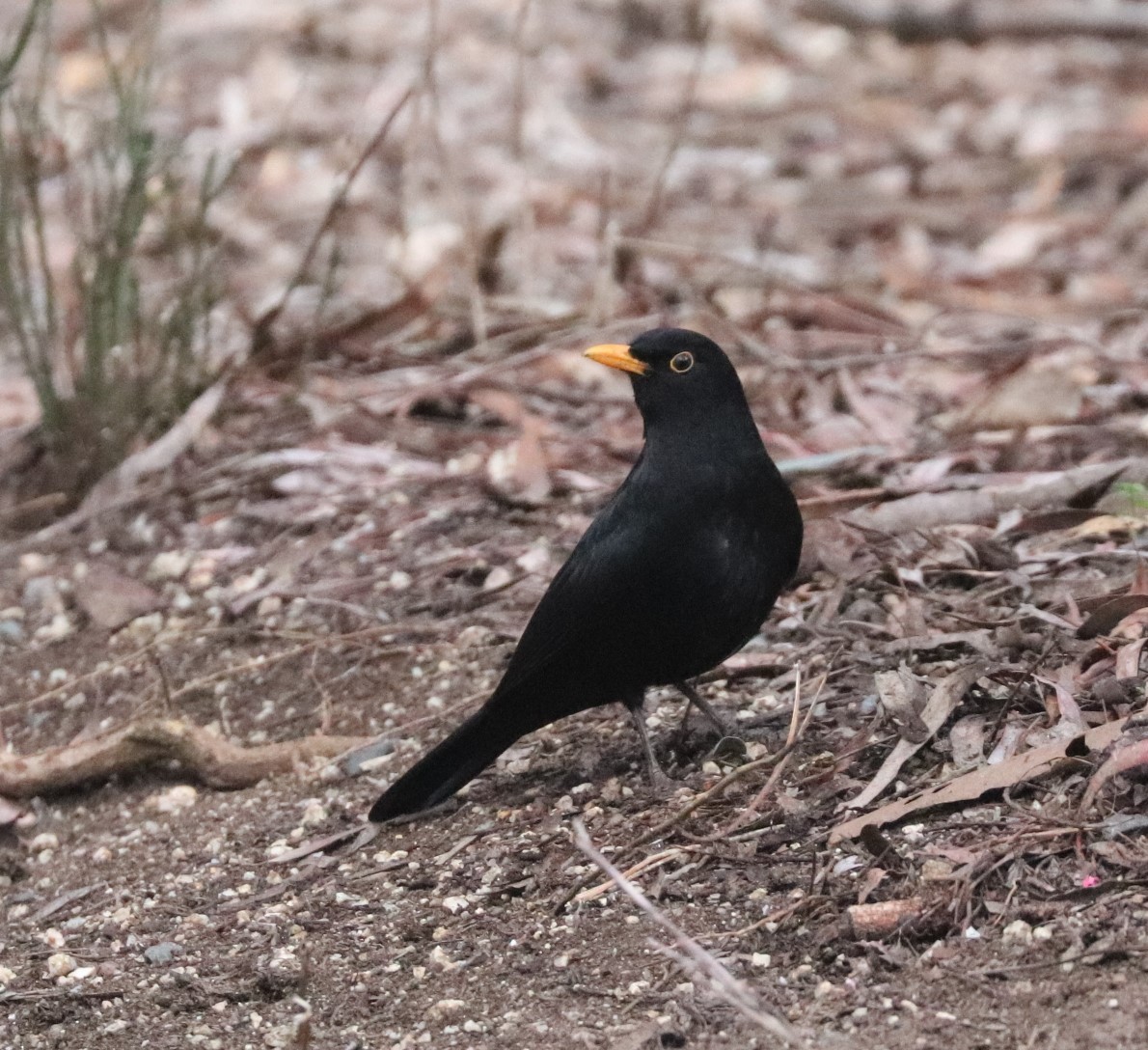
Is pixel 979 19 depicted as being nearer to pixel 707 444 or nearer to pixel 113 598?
pixel 113 598

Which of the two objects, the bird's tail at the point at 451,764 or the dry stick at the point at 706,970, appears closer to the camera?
the dry stick at the point at 706,970

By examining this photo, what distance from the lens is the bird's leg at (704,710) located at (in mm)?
3990

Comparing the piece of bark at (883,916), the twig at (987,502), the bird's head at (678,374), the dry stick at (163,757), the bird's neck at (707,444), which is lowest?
the dry stick at (163,757)

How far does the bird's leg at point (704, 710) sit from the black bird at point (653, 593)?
0.16 metres

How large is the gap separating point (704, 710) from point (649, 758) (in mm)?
263

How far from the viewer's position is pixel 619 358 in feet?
13.6

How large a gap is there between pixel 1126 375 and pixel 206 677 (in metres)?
3.09

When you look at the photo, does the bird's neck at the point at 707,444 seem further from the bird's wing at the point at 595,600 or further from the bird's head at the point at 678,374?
the bird's wing at the point at 595,600

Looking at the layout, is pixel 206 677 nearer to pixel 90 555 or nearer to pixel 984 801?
pixel 90 555

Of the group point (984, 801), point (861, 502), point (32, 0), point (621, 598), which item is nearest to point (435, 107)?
point (32, 0)

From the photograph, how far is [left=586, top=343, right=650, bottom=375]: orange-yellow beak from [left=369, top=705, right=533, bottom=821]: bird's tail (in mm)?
855

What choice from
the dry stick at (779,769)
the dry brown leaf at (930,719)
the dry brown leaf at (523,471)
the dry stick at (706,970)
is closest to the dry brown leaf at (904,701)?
the dry brown leaf at (930,719)

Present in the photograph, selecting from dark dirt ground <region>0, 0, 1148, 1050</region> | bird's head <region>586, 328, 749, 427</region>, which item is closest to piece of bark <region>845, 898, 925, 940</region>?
dark dirt ground <region>0, 0, 1148, 1050</region>

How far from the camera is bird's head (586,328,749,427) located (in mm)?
4004
